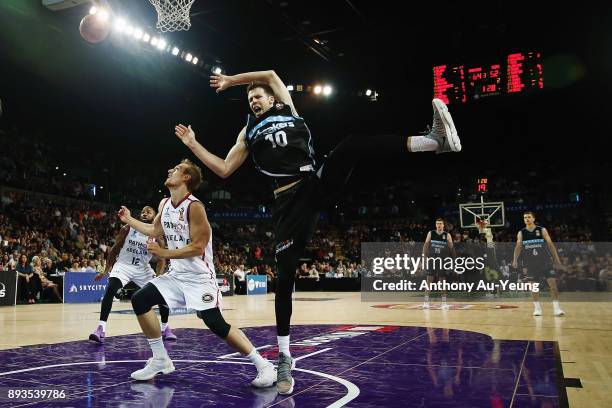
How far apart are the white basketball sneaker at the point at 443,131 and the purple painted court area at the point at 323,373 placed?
174 centimetres

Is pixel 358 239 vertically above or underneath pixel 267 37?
underneath

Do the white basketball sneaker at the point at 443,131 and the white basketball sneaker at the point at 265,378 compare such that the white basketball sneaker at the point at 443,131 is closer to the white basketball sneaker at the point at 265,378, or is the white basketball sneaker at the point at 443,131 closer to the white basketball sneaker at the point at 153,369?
the white basketball sneaker at the point at 265,378

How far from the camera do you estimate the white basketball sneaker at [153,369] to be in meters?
3.96

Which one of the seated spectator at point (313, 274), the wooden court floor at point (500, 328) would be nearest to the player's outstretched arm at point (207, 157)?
the wooden court floor at point (500, 328)

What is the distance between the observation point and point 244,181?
3444 cm

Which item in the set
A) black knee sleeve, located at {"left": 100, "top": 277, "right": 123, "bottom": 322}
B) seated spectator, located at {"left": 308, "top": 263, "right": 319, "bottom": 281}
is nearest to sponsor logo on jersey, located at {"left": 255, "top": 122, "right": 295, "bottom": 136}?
black knee sleeve, located at {"left": 100, "top": 277, "right": 123, "bottom": 322}

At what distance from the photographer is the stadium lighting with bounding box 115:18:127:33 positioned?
14.2m

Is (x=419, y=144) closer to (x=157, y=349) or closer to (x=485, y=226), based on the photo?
(x=157, y=349)

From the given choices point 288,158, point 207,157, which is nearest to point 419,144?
point 288,158

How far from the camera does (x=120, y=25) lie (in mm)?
14391

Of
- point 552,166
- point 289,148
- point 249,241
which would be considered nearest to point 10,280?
point 289,148

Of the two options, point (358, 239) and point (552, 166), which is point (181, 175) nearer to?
point (358, 239)

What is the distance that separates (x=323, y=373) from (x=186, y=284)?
4.49ft

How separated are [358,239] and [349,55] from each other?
44.4ft
